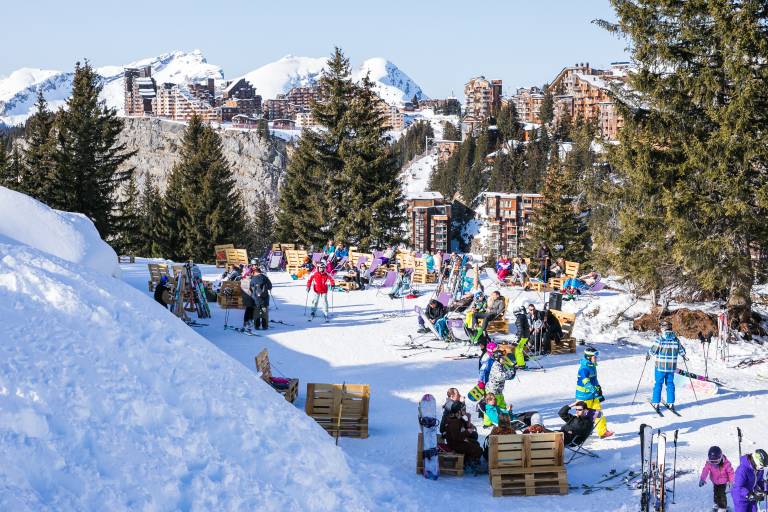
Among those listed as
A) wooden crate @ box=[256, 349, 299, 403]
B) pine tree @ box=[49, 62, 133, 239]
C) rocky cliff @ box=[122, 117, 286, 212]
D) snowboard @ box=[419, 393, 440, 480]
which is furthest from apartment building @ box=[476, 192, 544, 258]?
snowboard @ box=[419, 393, 440, 480]

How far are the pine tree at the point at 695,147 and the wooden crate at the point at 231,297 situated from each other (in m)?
10.2

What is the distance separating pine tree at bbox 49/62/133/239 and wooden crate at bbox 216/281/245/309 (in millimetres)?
21619

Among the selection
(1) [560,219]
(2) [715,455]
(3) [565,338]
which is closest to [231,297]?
(3) [565,338]

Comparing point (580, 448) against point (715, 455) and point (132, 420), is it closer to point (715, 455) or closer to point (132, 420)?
point (715, 455)

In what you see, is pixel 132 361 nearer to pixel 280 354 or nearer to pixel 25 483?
pixel 25 483

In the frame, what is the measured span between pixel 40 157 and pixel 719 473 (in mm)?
41955

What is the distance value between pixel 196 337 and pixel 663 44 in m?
14.0

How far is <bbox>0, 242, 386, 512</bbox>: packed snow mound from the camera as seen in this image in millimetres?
7602

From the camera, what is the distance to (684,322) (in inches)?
763

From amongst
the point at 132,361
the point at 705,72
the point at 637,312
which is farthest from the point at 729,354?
the point at 132,361

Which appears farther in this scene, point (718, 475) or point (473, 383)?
point (473, 383)

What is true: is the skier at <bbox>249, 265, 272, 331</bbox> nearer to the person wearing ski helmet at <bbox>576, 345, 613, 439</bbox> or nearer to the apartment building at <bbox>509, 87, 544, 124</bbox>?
the person wearing ski helmet at <bbox>576, 345, 613, 439</bbox>

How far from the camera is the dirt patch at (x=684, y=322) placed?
1903 centimetres

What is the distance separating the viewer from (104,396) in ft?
29.2
